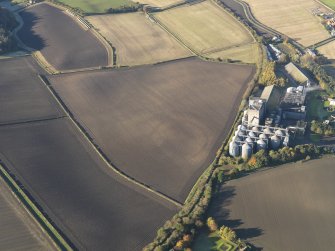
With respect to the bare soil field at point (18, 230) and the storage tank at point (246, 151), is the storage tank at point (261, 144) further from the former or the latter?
the bare soil field at point (18, 230)

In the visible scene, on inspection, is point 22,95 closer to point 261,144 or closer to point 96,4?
point 261,144

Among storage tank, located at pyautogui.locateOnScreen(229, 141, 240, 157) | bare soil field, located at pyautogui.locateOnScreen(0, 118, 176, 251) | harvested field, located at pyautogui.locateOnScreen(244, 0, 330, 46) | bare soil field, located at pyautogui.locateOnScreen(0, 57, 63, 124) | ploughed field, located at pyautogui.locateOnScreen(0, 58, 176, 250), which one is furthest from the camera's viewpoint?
harvested field, located at pyautogui.locateOnScreen(244, 0, 330, 46)

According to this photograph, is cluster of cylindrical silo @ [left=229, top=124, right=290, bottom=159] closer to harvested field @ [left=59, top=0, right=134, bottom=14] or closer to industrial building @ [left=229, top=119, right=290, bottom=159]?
industrial building @ [left=229, top=119, right=290, bottom=159]

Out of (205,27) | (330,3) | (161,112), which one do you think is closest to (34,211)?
(161,112)

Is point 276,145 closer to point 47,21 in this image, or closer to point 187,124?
point 187,124

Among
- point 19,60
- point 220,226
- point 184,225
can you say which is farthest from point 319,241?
point 19,60

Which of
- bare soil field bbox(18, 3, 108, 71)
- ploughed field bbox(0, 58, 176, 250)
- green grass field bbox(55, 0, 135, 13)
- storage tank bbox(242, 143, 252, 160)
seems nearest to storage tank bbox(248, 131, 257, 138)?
storage tank bbox(242, 143, 252, 160)
